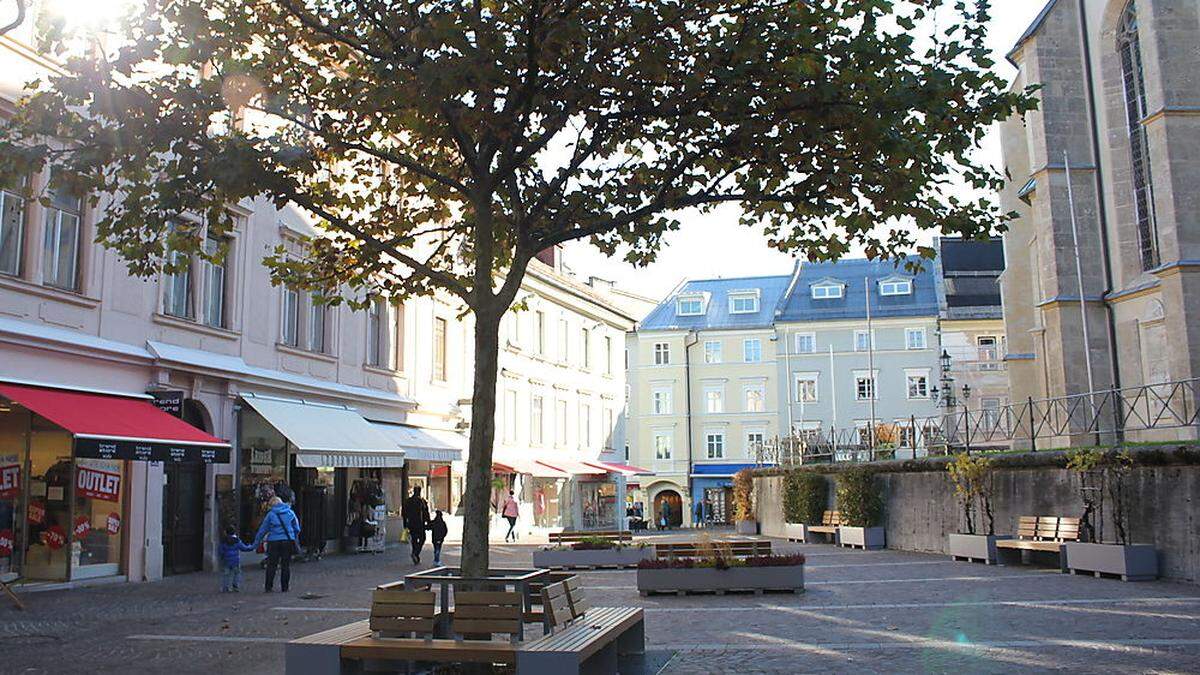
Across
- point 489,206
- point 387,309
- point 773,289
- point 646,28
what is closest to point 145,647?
point 489,206

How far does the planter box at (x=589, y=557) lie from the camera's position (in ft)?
74.9

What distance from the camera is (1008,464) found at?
22.5m

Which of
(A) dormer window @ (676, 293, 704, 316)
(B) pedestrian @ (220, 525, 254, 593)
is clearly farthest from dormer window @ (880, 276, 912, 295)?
(B) pedestrian @ (220, 525, 254, 593)

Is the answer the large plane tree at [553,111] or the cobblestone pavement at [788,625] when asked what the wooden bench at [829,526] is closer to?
the cobblestone pavement at [788,625]

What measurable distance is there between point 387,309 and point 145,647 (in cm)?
2112

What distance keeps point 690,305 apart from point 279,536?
2313 inches

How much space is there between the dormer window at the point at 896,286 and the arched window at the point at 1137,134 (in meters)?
42.0

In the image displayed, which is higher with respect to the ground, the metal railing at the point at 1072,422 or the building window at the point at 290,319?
the building window at the point at 290,319

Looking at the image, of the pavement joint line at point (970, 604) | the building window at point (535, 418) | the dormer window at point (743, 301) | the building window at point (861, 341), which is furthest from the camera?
the dormer window at point (743, 301)

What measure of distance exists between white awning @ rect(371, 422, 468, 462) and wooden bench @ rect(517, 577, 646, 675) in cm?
1973

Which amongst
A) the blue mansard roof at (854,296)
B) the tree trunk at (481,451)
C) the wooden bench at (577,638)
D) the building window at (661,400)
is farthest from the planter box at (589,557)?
the building window at (661,400)

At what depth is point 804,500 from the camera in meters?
34.8

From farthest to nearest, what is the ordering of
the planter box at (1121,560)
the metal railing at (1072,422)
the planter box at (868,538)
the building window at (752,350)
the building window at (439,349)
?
the building window at (752,350) → the building window at (439,349) → the planter box at (868,538) → the metal railing at (1072,422) → the planter box at (1121,560)

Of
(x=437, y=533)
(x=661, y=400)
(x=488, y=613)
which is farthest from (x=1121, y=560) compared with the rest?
(x=661, y=400)
